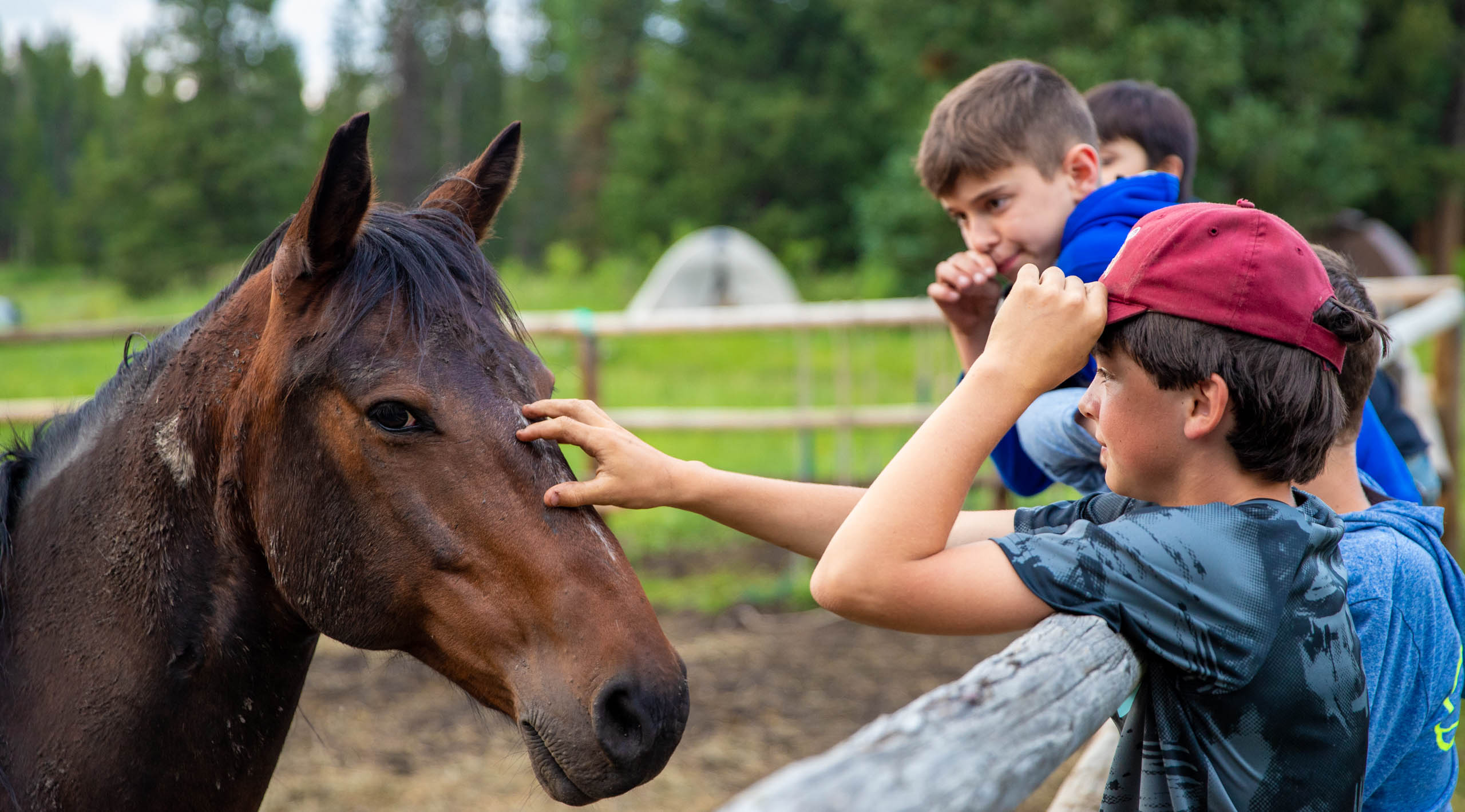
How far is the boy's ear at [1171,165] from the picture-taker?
9.86 feet

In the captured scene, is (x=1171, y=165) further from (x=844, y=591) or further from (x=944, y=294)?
(x=844, y=591)

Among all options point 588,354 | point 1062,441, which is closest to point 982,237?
point 1062,441

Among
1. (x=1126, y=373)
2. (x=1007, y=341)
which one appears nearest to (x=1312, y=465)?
(x=1126, y=373)

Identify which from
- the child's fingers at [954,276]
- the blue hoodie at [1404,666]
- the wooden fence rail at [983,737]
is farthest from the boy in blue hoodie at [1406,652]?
the child's fingers at [954,276]

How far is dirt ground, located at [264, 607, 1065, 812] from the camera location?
4.07 metres

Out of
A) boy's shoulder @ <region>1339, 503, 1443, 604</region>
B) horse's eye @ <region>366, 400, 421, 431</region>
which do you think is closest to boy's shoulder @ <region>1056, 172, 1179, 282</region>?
boy's shoulder @ <region>1339, 503, 1443, 604</region>

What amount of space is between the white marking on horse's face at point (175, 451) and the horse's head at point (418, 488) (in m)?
0.12

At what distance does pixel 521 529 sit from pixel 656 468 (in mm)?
227

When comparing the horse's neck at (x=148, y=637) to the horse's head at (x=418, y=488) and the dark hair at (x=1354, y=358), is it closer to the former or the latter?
the horse's head at (x=418, y=488)

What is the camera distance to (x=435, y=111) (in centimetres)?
4006

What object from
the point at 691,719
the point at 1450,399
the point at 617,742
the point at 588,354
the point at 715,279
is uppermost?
the point at 617,742

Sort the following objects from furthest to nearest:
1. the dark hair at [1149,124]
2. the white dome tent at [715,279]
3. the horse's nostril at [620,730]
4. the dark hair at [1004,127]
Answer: the white dome tent at [715,279], the dark hair at [1149,124], the dark hair at [1004,127], the horse's nostril at [620,730]

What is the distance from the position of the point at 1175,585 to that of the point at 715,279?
17713 mm

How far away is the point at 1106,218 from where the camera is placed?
82.5 inches
